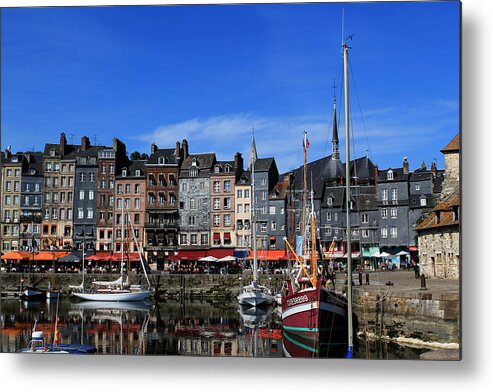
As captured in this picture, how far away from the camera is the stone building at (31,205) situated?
59.7 ft

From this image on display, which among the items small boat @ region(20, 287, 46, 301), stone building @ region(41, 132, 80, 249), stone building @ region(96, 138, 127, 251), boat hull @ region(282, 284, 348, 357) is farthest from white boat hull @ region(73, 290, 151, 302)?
boat hull @ region(282, 284, 348, 357)

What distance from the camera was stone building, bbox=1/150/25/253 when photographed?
497 inches

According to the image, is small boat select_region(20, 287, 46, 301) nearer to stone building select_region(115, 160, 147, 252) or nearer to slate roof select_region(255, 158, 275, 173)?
stone building select_region(115, 160, 147, 252)

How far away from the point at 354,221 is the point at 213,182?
23.1 ft

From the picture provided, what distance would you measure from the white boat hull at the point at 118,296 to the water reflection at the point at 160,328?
38cm

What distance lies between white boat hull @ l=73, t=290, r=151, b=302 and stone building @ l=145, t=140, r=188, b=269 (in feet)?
5.03

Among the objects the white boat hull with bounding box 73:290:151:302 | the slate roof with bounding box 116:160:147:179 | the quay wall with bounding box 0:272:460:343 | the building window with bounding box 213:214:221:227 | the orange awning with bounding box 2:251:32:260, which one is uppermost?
the slate roof with bounding box 116:160:147:179

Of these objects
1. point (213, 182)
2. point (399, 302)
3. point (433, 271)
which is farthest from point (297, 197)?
point (399, 302)

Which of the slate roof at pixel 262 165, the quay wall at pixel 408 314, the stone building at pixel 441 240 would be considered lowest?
the quay wall at pixel 408 314

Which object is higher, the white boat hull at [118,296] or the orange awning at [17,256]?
the orange awning at [17,256]

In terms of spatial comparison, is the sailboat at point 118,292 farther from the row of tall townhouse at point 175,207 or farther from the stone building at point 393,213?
the stone building at point 393,213

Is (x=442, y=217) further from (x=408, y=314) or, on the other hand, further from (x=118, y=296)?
(x=118, y=296)

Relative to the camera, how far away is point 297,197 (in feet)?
79.4

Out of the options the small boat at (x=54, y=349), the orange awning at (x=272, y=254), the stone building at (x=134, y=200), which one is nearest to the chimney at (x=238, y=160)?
the small boat at (x=54, y=349)
